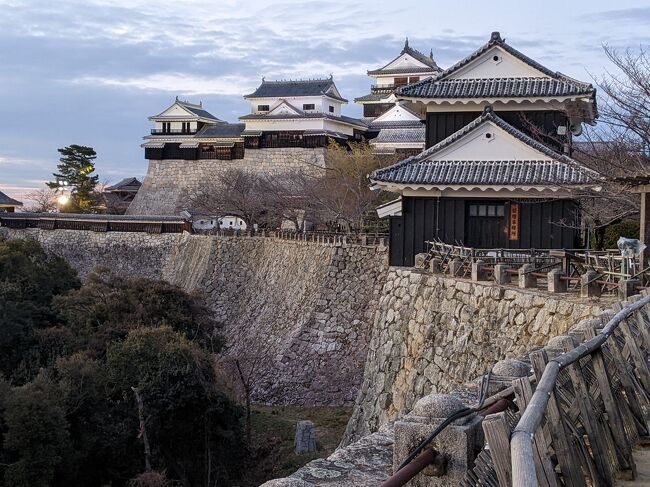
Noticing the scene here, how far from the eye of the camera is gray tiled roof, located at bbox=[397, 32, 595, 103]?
1523 cm

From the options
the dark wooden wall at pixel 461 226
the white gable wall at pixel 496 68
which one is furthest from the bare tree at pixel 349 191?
the dark wooden wall at pixel 461 226

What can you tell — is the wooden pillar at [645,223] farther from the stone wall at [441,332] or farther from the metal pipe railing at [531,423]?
the metal pipe railing at [531,423]

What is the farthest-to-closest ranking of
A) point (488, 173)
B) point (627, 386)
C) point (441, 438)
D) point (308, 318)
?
point (308, 318)
point (488, 173)
point (627, 386)
point (441, 438)

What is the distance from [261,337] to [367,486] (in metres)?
21.4

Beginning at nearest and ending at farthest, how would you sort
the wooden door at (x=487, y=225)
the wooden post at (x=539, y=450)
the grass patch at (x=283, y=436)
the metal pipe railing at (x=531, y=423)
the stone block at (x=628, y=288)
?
the metal pipe railing at (x=531, y=423) → the wooden post at (x=539, y=450) → the stone block at (x=628, y=288) → the wooden door at (x=487, y=225) → the grass patch at (x=283, y=436)

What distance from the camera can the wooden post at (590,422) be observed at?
389 centimetres

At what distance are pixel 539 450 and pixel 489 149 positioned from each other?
12637 millimetres

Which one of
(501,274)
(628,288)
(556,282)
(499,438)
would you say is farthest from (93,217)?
(499,438)

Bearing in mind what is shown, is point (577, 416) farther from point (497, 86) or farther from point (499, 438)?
point (497, 86)

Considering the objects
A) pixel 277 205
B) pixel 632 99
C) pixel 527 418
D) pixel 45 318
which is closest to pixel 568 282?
pixel 632 99

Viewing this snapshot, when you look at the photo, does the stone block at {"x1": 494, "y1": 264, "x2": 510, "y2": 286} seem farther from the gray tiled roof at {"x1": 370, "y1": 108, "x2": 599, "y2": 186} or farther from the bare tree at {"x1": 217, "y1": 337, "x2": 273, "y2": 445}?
the bare tree at {"x1": 217, "y1": 337, "x2": 273, "y2": 445}

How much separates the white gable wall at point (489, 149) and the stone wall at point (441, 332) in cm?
253

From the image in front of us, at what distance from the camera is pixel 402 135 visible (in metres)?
40.8

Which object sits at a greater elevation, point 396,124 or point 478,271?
point 396,124
